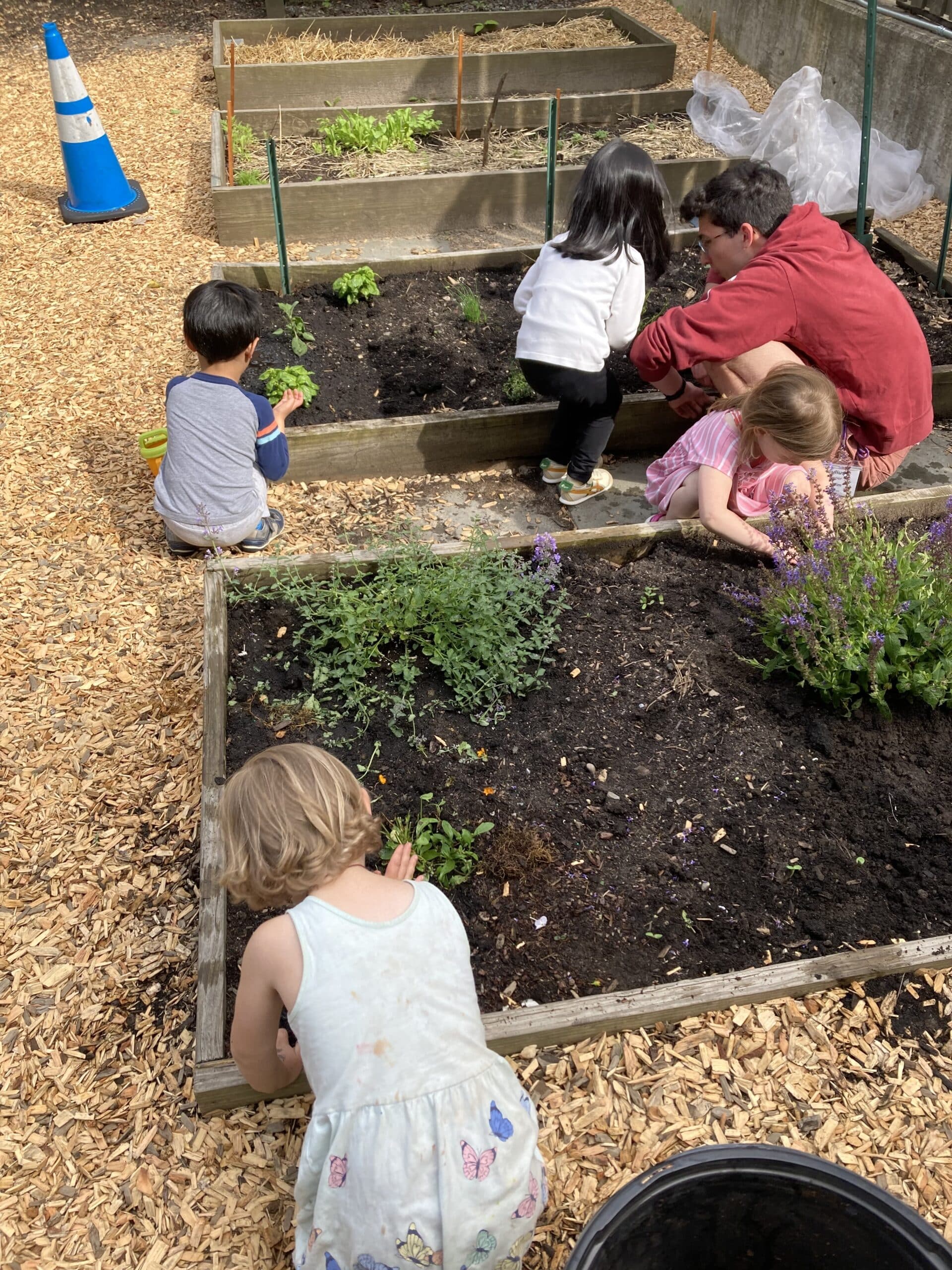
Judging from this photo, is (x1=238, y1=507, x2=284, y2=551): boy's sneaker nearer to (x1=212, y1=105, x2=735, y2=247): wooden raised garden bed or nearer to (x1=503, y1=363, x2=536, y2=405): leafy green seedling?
(x1=503, y1=363, x2=536, y2=405): leafy green seedling

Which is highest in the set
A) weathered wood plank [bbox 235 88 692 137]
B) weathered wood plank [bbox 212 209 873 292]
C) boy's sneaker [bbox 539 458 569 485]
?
weathered wood plank [bbox 235 88 692 137]

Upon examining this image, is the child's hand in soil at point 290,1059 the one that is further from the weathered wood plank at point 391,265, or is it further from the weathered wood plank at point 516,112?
the weathered wood plank at point 516,112

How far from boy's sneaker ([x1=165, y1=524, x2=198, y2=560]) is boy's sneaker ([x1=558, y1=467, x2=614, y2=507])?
1.56m

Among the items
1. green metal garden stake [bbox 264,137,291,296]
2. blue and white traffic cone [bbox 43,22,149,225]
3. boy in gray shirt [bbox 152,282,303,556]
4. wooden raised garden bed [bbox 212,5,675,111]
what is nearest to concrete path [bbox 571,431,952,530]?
boy in gray shirt [bbox 152,282,303,556]

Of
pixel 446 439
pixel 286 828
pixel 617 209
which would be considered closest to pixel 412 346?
pixel 446 439

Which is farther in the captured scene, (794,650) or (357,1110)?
(794,650)

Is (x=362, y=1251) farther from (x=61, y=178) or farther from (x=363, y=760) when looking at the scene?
(x=61, y=178)

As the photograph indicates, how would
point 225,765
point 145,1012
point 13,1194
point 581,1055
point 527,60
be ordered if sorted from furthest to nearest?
point 527,60 → point 225,765 → point 145,1012 → point 581,1055 → point 13,1194

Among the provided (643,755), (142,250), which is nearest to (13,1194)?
(643,755)

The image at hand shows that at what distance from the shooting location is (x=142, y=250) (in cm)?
618

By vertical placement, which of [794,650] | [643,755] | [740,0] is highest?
[740,0]

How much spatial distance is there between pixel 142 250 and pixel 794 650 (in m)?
5.07

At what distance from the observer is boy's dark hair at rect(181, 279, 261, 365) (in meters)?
3.59

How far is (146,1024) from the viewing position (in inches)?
97.0
